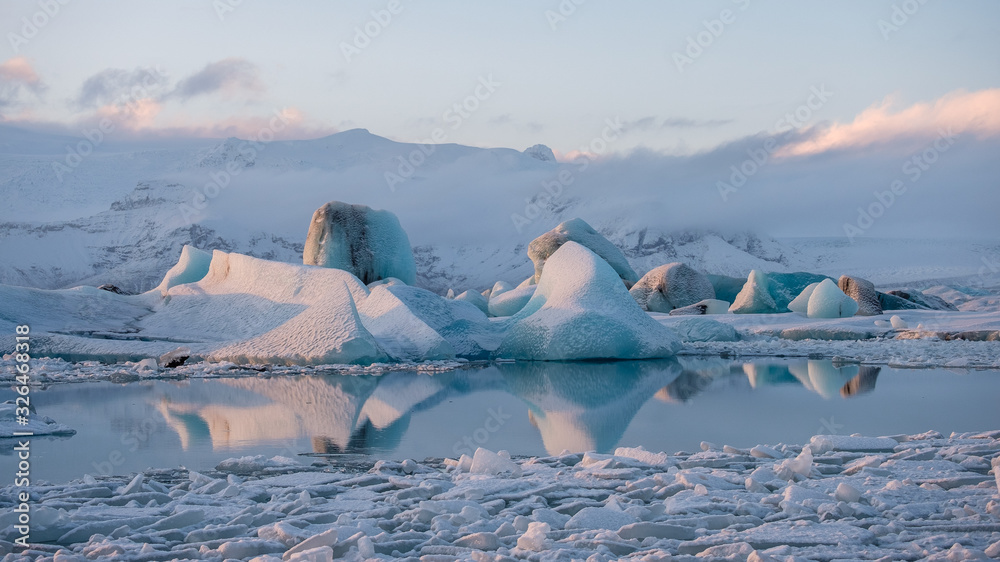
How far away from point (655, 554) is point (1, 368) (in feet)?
29.6

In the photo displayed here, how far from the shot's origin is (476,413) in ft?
19.9

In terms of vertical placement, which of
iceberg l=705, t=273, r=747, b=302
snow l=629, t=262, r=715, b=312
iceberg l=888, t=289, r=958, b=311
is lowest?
iceberg l=888, t=289, r=958, b=311

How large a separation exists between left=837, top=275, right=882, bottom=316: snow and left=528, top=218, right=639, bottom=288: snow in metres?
6.25

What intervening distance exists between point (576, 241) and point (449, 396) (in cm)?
1766

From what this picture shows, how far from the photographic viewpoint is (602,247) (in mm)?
25281

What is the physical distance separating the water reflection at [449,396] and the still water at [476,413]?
2 cm

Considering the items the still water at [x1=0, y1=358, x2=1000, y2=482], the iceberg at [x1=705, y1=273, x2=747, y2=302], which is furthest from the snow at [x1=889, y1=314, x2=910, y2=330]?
the iceberg at [x1=705, y1=273, x2=747, y2=302]

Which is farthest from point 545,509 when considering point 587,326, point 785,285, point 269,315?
point 785,285

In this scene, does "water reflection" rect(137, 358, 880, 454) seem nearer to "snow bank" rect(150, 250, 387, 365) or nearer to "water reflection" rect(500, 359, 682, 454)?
"water reflection" rect(500, 359, 682, 454)

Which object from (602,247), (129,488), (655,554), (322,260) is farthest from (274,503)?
(602,247)

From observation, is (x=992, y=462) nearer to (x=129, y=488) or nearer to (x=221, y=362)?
(x=129, y=488)

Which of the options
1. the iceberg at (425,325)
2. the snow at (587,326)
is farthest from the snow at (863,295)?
the iceberg at (425,325)

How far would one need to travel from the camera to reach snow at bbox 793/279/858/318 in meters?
17.7

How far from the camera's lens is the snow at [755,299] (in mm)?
19750
